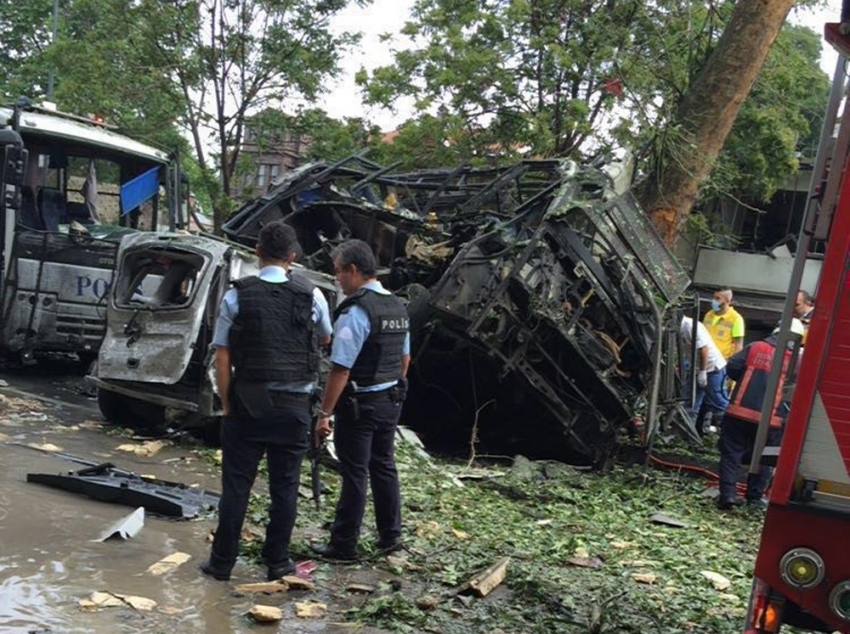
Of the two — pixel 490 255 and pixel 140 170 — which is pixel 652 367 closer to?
pixel 490 255

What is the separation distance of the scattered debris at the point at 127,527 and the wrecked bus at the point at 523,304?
7.42ft

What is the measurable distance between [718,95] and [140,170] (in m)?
7.01

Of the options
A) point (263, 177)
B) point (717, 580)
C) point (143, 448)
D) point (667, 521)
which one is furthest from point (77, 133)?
point (263, 177)

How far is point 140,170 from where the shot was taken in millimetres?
11000

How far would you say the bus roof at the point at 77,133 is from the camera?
9922 millimetres

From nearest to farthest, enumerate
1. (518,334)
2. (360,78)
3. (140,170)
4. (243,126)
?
(518,334), (140,170), (243,126), (360,78)

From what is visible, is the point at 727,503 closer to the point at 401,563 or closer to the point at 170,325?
the point at 401,563

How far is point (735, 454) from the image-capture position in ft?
24.6

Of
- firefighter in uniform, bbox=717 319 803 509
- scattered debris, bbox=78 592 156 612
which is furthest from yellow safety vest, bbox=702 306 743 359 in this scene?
scattered debris, bbox=78 592 156 612

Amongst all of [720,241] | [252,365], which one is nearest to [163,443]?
[252,365]

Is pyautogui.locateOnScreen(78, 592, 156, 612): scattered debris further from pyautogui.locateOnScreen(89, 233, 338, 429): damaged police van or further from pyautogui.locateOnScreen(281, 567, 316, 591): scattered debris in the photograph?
pyautogui.locateOnScreen(89, 233, 338, 429): damaged police van

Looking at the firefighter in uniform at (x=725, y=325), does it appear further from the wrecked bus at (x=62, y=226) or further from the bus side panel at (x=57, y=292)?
the bus side panel at (x=57, y=292)

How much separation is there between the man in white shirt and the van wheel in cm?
561

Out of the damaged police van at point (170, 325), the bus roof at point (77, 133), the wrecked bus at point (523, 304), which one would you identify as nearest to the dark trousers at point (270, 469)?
the damaged police van at point (170, 325)
